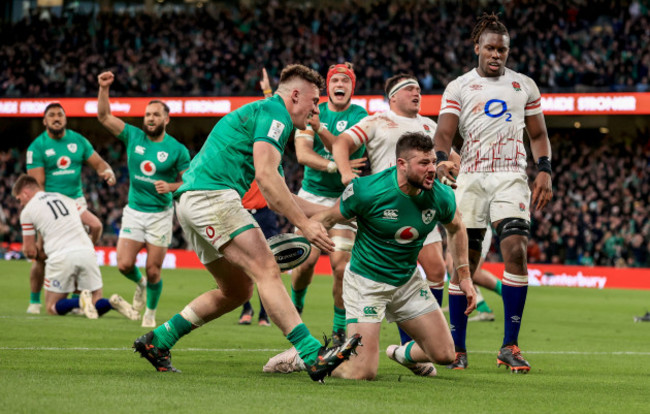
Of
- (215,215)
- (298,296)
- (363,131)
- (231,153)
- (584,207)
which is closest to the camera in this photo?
(215,215)

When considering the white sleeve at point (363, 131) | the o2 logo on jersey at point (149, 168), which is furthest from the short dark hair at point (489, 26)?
the o2 logo on jersey at point (149, 168)

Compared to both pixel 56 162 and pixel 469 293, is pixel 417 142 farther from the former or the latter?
pixel 56 162

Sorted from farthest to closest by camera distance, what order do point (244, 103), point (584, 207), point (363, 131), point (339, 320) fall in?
1. point (244, 103)
2. point (584, 207)
3. point (339, 320)
4. point (363, 131)

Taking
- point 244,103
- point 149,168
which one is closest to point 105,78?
point 149,168

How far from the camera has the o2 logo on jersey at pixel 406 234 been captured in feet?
20.6

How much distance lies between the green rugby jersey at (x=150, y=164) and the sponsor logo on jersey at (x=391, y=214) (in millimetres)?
5147

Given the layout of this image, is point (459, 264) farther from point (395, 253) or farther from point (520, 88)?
point (520, 88)

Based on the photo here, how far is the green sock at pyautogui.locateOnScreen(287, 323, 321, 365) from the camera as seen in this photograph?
18.2 ft

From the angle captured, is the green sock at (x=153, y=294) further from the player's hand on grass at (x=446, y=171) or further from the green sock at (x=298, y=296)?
the player's hand on grass at (x=446, y=171)

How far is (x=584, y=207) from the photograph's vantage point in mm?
26016

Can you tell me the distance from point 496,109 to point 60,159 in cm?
697

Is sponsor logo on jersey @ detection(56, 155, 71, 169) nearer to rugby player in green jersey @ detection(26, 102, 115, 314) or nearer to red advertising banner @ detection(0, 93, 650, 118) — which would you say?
rugby player in green jersey @ detection(26, 102, 115, 314)

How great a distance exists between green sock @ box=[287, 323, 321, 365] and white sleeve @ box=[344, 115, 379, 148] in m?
2.54

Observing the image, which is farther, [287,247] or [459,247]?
[459,247]
